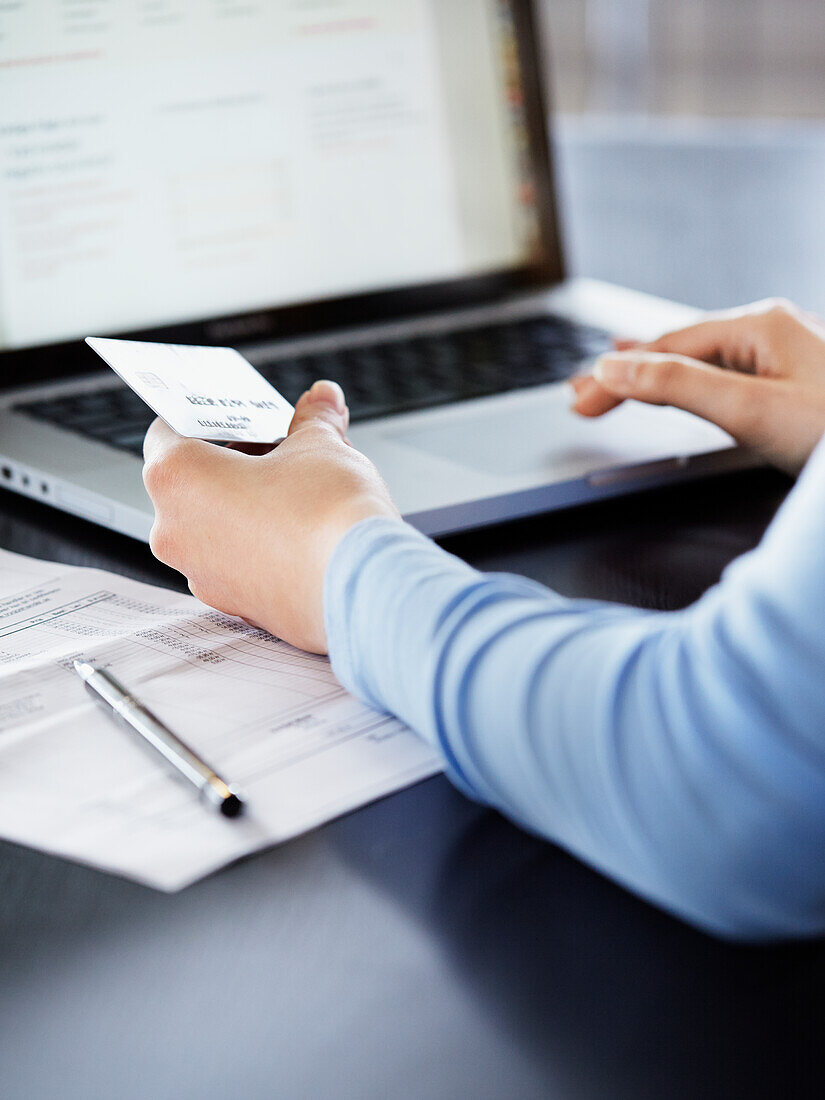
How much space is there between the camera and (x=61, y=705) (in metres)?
0.45

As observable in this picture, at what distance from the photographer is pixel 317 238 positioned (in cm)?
91

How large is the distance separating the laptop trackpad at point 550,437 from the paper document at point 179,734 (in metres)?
0.21

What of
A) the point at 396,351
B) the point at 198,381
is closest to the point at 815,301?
the point at 396,351

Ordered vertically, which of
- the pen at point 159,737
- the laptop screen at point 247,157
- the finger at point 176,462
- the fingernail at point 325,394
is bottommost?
the pen at point 159,737

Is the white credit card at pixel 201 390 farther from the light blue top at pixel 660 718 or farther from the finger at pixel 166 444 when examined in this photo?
the light blue top at pixel 660 718

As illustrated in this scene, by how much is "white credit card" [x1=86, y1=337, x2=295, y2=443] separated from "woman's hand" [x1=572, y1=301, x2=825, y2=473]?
218 millimetres

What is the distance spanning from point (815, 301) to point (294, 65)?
0.54 metres

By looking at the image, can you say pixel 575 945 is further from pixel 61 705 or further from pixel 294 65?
pixel 294 65

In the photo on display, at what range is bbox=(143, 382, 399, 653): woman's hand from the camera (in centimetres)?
44

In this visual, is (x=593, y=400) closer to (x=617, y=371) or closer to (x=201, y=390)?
(x=617, y=371)

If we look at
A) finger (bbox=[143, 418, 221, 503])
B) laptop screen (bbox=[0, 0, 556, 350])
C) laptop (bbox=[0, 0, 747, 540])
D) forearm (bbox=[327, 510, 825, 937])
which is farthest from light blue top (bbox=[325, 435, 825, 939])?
laptop screen (bbox=[0, 0, 556, 350])

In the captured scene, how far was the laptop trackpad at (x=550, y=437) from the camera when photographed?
2.18ft

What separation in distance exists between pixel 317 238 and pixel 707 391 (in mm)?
393

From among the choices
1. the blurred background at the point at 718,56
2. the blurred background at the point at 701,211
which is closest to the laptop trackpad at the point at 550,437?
the blurred background at the point at 701,211
